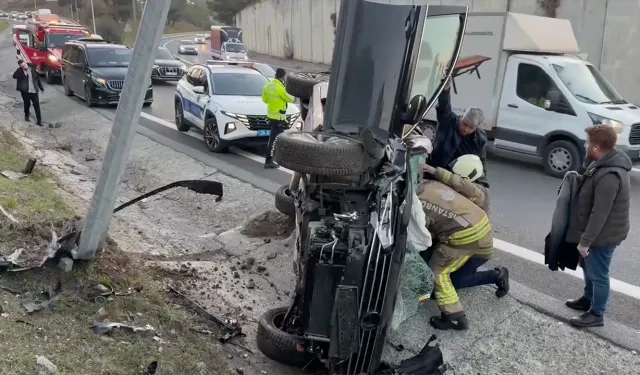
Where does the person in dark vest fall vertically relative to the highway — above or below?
above

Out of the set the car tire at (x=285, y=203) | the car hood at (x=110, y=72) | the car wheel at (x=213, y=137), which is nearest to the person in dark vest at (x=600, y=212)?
the car tire at (x=285, y=203)

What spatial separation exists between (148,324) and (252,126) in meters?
7.05

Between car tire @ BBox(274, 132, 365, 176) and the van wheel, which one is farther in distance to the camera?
the van wheel

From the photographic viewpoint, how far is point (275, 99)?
1008 cm

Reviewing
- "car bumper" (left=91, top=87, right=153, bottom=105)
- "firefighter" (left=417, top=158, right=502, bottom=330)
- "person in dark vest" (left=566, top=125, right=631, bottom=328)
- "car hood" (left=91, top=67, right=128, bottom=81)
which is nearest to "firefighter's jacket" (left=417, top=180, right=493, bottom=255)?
"firefighter" (left=417, top=158, right=502, bottom=330)

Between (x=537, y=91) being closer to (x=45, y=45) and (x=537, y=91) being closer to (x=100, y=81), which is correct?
(x=100, y=81)

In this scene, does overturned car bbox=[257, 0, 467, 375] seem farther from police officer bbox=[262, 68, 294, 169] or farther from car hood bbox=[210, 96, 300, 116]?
car hood bbox=[210, 96, 300, 116]

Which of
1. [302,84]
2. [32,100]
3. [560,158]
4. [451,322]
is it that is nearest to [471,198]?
[451,322]

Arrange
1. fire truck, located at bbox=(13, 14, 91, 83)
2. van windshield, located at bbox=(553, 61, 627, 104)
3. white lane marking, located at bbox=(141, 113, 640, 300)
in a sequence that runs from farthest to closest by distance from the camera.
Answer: fire truck, located at bbox=(13, 14, 91, 83)
van windshield, located at bbox=(553, 61, 627, 104)
white lane marking, located at bbox=(141, 113, 640, 300)

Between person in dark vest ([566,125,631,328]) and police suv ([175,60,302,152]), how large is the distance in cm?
670

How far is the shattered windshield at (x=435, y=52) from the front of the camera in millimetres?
4570

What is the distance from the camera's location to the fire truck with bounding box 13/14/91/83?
2111cm

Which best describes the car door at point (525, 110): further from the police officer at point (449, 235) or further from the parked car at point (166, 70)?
the parked car at point (166, 70)

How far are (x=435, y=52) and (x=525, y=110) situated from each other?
6.51 m
